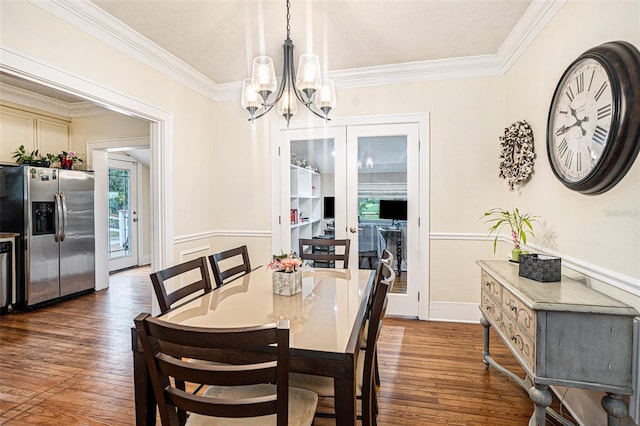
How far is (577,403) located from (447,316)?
1595mm

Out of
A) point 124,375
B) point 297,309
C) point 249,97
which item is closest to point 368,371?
point 297,309

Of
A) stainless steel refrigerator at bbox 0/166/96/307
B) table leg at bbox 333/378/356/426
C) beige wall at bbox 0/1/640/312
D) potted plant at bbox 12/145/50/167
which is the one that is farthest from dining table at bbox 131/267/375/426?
potted plant at bbox 12/145/50/167

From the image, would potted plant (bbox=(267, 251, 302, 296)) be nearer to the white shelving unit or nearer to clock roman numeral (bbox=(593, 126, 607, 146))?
clock roman numeral (bbox=(593, 126, 607, 146))

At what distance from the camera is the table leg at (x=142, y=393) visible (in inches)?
50.0

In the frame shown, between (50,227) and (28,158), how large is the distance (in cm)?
91

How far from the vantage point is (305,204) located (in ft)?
13.1

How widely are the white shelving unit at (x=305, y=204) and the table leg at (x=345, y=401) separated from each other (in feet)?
9.08

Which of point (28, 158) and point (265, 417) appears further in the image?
point (28, 158)

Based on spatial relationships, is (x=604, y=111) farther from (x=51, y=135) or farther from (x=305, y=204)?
(x=51, y=135)

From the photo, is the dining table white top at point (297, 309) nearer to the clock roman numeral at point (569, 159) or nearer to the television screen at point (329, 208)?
the clock roman numeral at point (569, 159)

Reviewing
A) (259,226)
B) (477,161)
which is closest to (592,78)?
(477,161)

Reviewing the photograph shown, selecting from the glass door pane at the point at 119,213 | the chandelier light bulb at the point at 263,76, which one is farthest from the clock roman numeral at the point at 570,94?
the glass door pane at the point at 119,213

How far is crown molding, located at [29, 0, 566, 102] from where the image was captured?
7.64 ft

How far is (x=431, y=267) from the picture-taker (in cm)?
350
